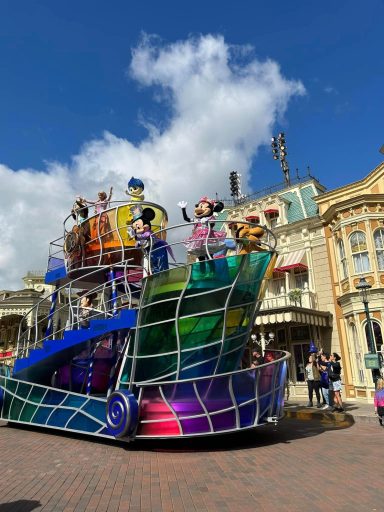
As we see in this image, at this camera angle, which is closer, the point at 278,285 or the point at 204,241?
the point at 204,241

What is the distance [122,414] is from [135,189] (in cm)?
687

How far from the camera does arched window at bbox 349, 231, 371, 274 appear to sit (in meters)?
18.4

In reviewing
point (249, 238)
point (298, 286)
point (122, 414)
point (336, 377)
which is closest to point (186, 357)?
point (122, 414)

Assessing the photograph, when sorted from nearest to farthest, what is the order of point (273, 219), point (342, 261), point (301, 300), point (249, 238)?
Answer: point (249, 238)
point (342, 261)
point (301, 300)
point (273, 219)

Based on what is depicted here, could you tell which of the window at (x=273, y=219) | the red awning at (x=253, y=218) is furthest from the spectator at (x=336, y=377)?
the red awning at (x=253, y=218)

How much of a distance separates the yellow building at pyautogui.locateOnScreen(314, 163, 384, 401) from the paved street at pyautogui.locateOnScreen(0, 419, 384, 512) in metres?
8.16

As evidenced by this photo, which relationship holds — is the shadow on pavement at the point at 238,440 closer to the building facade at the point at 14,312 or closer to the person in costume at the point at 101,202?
the person in costume at the point at 101,202

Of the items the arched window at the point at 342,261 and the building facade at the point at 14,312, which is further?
the building facade at the point at 14,312

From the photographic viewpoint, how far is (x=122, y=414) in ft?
27.3

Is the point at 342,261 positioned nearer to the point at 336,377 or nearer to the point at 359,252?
the point at 359,252

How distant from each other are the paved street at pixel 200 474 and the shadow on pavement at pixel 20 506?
0.01 metres

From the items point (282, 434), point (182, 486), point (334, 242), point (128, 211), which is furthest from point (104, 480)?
point (334, 242)

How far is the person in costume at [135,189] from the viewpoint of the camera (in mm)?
12625

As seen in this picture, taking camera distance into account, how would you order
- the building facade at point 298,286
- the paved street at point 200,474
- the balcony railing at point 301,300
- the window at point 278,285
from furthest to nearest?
the window at point 278,285 < the balcony railing at point 301,300 < the building facade at point 298,286 < the paved street at point 200,474
